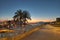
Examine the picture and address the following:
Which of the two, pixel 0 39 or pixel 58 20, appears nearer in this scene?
pixel 0 39

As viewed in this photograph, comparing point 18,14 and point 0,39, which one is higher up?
point 18,14

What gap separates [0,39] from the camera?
9180mm

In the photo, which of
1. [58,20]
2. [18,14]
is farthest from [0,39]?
[58,20]

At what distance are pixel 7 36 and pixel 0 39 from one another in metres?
1.05

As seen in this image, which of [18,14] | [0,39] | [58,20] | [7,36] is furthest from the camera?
[58,20]

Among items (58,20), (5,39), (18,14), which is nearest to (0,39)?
(5,39)

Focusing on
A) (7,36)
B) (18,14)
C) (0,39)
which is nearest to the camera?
(0,39)

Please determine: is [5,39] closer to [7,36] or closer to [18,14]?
[7,36]

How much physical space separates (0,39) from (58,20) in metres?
100

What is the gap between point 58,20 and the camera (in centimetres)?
10750

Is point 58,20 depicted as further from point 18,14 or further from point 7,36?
point 7,36

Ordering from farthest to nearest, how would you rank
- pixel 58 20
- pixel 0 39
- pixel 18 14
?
1. pixel 58 20
2. pixel 18 14
3. pixel 0 39

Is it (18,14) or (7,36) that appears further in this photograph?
(18,14)

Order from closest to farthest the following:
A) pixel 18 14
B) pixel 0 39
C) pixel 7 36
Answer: pixel 0 39, pixel 7 36, pixel 18 14
